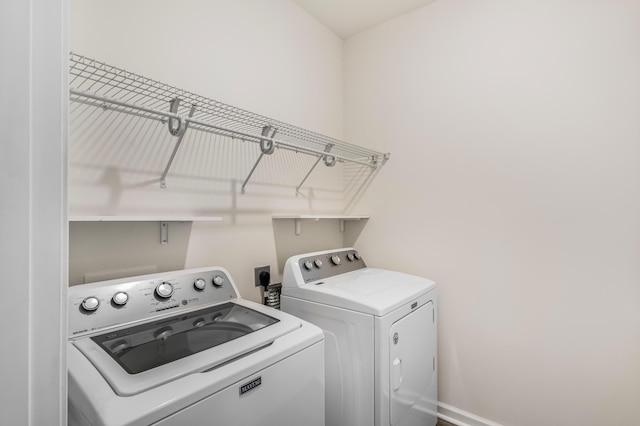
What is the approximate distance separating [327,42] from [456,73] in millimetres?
1062

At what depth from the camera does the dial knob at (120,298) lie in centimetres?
114

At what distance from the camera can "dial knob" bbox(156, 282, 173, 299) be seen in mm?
1252

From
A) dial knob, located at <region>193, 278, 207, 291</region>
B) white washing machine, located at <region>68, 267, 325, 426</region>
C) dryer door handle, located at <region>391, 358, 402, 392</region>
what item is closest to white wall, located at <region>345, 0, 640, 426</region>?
dryer door handle, located at <region>391, 358, 402, 392</region>

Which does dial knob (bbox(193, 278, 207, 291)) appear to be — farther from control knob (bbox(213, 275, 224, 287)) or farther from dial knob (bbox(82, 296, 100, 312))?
dial knob (bbox(82, 296, 100, 312))

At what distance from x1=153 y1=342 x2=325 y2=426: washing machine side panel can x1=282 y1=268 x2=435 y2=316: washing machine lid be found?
35cm

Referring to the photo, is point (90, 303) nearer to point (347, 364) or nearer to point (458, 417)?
point (347, 364)

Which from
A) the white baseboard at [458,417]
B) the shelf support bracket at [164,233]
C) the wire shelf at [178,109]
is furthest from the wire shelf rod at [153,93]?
the white baseboard at [458,417]

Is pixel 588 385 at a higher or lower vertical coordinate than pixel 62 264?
lower

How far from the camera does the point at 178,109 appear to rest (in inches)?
59.0

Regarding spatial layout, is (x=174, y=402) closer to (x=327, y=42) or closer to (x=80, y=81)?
(x=80, y=81)

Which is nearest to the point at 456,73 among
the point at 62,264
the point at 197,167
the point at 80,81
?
the point at 197,167

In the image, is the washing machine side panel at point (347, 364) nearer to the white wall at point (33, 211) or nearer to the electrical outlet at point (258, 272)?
the electrical outlet at point (258, 272)

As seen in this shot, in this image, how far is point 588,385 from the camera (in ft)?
5.09

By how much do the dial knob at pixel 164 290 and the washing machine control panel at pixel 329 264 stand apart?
695 millimetres
